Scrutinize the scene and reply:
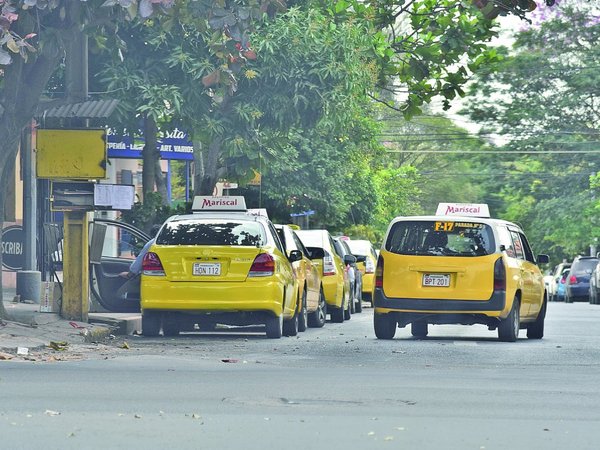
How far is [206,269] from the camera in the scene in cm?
1927

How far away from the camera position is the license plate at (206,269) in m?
19.2

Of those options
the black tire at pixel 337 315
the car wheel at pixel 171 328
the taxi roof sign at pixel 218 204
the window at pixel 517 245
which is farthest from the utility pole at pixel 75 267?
the black tire at pixel 337 315

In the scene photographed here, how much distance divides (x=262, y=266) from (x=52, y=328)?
2579 millimetres

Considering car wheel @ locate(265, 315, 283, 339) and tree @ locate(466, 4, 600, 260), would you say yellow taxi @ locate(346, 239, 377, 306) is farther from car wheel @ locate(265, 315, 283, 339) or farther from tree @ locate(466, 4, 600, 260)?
car wheel @ locate(265, 315, 283, 339)

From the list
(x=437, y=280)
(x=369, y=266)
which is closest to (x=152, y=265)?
(x=437, y=280)

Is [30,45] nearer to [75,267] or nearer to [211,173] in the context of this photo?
[75,267]

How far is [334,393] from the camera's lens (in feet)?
39.5

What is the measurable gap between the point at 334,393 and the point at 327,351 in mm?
5384

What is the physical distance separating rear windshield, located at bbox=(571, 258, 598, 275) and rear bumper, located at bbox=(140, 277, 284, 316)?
35386mm

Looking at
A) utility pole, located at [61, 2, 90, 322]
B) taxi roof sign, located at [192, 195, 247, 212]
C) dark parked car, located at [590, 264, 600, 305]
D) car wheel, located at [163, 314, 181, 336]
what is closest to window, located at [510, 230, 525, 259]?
taxi roof sign, located at [192, 195, 247, 212]

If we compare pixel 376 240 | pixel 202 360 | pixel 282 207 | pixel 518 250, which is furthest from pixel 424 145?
pixel 202 360

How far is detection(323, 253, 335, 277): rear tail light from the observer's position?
26781 mm

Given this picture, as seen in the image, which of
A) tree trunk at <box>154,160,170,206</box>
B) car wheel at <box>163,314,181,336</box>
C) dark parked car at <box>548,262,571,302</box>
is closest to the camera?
car wheel at <box>163,314,181,336</box>

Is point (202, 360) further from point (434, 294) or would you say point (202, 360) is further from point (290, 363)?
point (434, 294)
